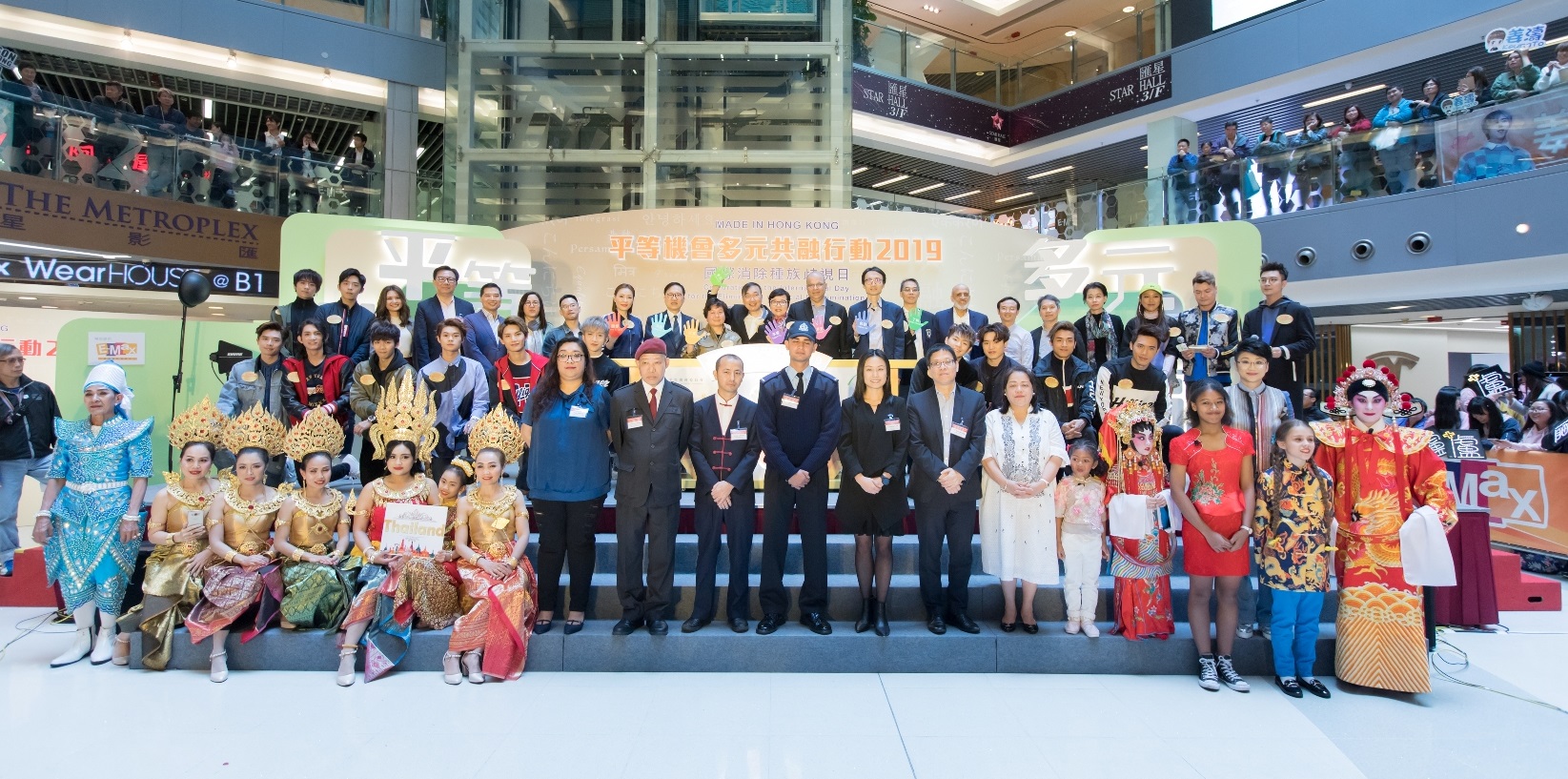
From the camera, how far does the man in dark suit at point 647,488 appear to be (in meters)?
3.88

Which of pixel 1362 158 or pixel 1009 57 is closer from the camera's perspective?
pixel 1362 158

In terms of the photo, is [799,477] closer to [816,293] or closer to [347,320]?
[816,293]

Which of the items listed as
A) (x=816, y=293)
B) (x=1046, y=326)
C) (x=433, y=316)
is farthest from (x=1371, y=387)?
(x=433, y=316)

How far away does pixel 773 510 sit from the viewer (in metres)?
3.96

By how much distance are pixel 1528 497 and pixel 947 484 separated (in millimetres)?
5505

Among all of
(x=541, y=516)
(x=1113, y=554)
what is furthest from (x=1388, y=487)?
(x=541, y=516)

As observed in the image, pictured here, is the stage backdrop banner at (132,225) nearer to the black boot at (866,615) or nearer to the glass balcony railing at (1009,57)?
the glass balcony railing at (1009,57)

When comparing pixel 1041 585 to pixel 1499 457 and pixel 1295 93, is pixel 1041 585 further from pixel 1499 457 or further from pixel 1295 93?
pixel 1295 93

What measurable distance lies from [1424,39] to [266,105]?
717 inches

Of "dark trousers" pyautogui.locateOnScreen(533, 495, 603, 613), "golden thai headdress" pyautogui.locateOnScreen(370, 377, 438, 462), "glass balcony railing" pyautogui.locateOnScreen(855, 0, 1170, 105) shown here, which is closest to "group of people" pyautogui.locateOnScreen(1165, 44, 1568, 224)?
"glass balcony railing" pyautogui.locateOnScreen(855, 0, 1170, 105)

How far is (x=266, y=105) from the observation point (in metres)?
13.6

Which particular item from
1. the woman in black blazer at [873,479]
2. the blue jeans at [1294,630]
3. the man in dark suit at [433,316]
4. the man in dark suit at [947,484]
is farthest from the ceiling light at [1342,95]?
the man in dark suit at [433,316]

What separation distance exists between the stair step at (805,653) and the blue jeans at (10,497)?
228 cm

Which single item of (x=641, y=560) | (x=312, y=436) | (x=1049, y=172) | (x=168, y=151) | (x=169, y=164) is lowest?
(x=641, y=560)
